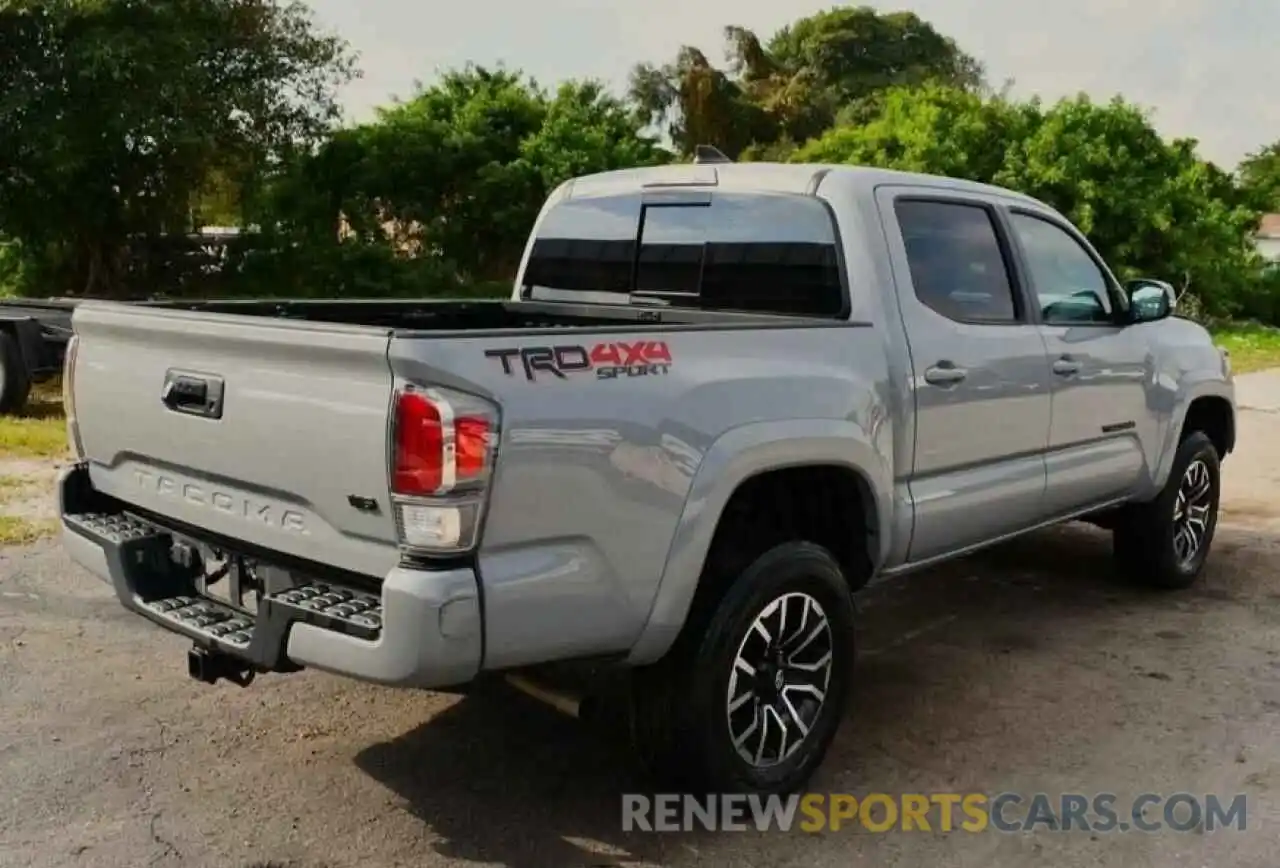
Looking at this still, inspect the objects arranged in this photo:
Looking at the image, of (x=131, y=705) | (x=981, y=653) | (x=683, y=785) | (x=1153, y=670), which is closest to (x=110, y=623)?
(x=131, y=705)

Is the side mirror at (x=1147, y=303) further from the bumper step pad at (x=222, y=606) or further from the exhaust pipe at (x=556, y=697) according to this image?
the bumper step pad at (x=222, y=606)

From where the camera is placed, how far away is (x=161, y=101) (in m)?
14.4

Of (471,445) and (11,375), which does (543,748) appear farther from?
(11,375)

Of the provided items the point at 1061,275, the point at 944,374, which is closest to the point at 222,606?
the point at 944,374

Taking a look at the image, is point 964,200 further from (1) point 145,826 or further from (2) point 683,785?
(1) point 145,826

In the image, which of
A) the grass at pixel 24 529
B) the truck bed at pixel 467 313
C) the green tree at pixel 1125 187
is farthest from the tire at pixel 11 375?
the green tree at pixel 1125 187

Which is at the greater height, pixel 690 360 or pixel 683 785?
pixel 690 360

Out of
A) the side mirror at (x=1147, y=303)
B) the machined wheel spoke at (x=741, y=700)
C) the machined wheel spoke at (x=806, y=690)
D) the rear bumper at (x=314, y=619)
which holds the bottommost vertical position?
the machined wheel spoke at (x=806, y=690)

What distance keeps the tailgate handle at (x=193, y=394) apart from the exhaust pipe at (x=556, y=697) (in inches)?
42.7

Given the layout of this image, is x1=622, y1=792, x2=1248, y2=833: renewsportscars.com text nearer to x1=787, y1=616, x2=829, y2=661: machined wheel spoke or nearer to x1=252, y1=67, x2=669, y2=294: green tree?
x1=787, y1=616, x2=829, y2=661: machined wheel spoke

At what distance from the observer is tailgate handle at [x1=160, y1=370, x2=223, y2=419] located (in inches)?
134

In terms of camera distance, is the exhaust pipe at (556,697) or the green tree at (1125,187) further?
the green tree at (1125,187)

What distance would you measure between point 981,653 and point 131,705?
3.31m

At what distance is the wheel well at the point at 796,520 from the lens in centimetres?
372
